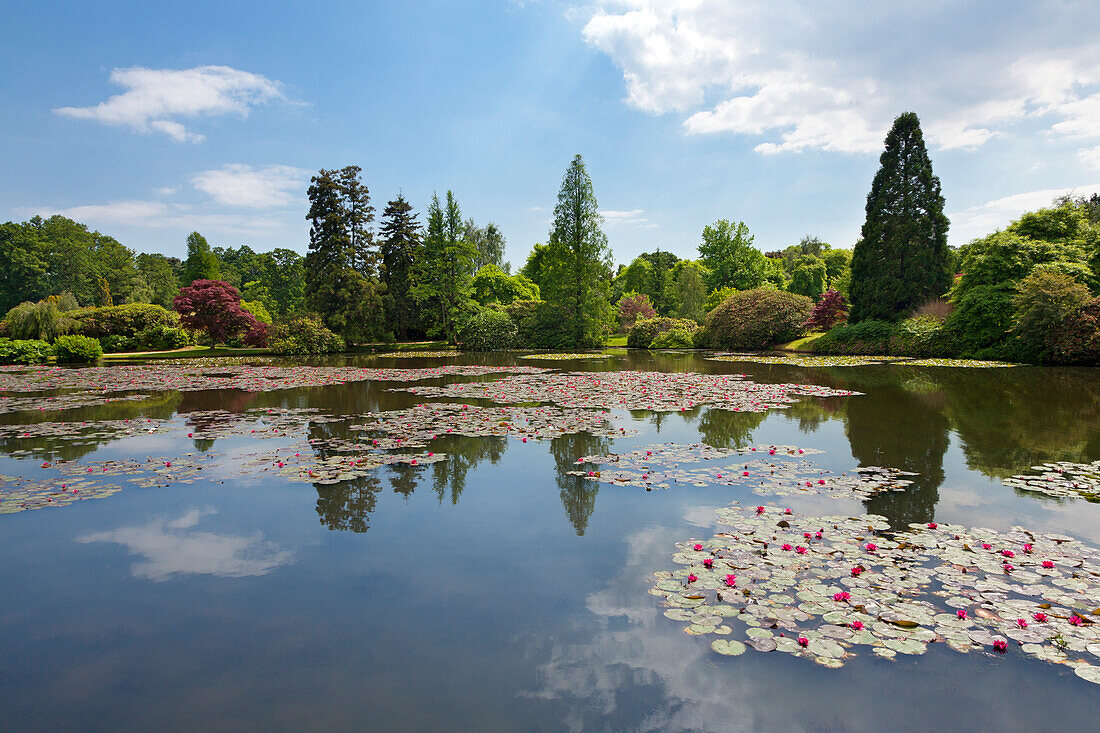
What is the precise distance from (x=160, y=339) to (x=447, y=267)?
70.9 feet

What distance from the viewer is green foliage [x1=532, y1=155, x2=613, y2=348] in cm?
4025

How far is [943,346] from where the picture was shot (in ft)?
84.6

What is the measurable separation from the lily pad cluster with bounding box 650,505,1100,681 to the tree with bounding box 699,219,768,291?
55223 millimetres

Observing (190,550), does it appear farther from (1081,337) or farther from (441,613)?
(1081,337)

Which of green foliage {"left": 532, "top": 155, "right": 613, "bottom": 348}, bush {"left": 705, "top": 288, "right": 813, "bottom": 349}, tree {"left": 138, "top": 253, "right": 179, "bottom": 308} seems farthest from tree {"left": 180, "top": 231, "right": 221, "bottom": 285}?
bush {"left": 705, "top": 288, "right": 813, "bottom": 349}

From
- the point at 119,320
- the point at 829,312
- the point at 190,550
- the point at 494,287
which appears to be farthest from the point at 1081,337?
the point at 119,320

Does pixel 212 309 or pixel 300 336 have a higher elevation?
pixel 212 309

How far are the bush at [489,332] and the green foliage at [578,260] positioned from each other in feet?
13.6

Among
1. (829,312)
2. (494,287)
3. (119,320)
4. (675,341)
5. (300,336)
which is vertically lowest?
(675,341)

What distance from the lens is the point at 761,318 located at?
120 ft

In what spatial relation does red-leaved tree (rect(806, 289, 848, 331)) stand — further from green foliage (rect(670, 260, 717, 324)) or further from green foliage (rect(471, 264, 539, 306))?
green foliage (rect(471, 264, 539, 306))

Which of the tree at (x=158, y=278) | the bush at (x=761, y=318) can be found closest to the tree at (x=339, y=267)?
the bush at (x=761, y=318)

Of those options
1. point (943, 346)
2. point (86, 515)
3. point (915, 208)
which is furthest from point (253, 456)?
point (915, 208)

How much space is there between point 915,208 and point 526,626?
35.3 meters
